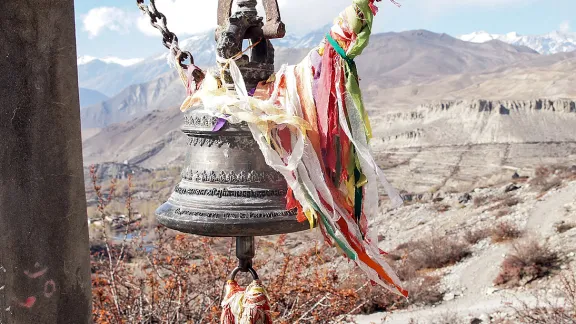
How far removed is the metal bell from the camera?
212cm

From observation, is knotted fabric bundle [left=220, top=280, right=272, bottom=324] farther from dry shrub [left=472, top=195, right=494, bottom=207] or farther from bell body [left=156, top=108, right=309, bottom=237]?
dry shrub [left=472, top=195, right=494, bottom=207]

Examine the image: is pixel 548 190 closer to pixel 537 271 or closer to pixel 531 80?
pixel 537 271

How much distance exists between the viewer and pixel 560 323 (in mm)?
5926

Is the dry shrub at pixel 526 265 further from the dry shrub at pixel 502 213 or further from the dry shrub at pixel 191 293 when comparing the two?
the dry shrub at pixel 502 213

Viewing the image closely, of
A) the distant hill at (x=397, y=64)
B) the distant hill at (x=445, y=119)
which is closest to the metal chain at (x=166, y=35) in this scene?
the distant hill at (x=445, y=119)

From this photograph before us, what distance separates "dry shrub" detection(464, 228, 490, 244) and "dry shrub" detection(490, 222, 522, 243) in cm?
27

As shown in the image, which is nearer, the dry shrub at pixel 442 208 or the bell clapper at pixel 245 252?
the bell clapper at pixel 245 252

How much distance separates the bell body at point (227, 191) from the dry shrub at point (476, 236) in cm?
1106

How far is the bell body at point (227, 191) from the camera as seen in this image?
6.95ft

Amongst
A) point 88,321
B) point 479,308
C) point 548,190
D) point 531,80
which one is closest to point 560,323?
point 479,308

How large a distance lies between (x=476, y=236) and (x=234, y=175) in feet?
37.1

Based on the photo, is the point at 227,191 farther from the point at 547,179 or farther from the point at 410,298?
the point at 547,179

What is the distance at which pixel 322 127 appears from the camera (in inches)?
83.4

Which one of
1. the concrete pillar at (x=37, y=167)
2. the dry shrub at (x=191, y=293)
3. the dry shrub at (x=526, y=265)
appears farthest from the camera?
the dry shrub at (x=526, y=265)
